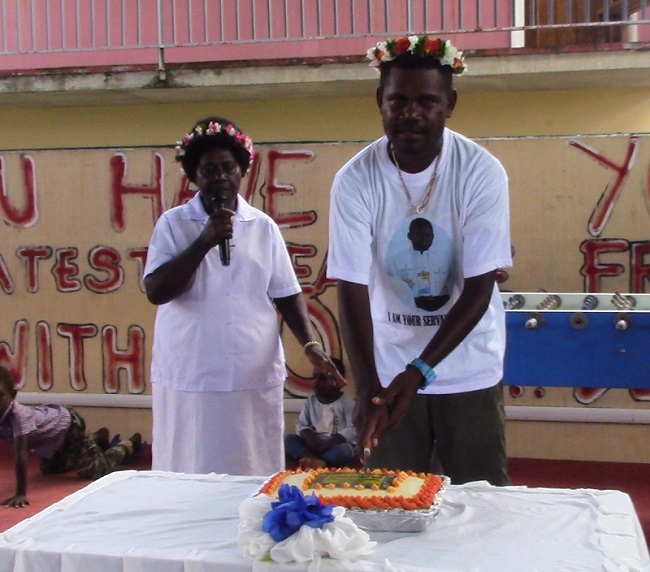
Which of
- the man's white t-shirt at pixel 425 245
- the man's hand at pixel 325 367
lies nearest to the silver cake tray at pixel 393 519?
the man's white t-shirt at pixel 425 245

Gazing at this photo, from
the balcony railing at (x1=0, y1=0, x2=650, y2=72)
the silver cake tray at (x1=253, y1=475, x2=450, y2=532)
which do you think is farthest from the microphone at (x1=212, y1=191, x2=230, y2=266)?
the balcony railing at (x1=0, y1=0, x2=650, y2=72)

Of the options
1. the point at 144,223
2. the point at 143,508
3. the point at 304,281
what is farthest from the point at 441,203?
the point at 144,223

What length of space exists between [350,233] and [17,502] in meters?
3.50

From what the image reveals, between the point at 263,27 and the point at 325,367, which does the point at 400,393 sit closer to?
the point at 325,367

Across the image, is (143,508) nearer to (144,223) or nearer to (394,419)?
(394,419)

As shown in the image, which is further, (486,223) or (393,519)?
(486,223)

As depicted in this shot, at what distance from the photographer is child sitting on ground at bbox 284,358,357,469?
21.1ft

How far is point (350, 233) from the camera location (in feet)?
10.3

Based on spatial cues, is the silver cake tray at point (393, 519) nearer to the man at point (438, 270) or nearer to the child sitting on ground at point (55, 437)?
the man at point (438, 270)

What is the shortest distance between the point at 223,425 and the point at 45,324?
3575 mm

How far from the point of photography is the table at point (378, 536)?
2.31 metres

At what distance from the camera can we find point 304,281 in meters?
6.85

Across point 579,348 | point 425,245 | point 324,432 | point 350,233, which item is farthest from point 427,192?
point 324,432

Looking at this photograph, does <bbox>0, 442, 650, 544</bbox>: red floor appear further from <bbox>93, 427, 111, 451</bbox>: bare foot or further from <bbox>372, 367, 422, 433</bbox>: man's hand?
<bbox>372, 367, 422, 433</bbox>: man's hand
